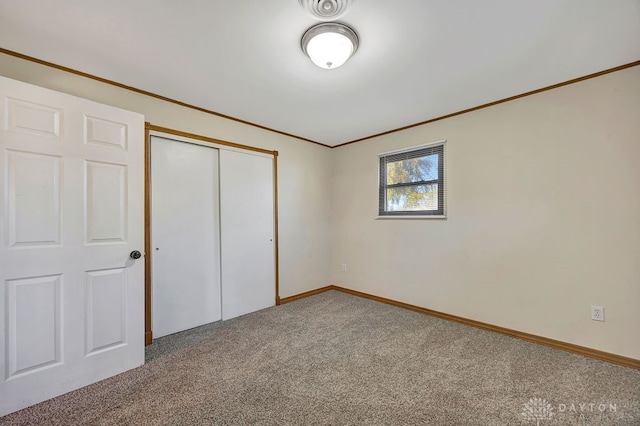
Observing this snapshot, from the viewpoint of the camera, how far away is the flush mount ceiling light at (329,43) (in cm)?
170

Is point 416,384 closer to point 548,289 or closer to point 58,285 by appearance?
point 548,289

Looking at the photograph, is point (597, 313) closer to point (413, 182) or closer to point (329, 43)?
point (413, 182)

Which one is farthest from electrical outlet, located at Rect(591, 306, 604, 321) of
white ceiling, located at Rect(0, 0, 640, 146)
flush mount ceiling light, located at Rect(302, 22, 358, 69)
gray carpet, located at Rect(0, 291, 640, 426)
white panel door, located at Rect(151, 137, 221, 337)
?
white panel door, located at Rect(151, 137, 221, 337)

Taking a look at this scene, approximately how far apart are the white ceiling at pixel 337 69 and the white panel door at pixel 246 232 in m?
0.84

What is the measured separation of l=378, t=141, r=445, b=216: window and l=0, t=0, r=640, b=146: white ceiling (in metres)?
0.79

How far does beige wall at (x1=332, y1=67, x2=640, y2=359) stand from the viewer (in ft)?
7.07

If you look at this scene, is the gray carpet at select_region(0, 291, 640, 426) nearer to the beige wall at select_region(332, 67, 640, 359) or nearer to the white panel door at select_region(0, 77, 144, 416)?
the white panel door at select_region(0, 77, 144, 416)

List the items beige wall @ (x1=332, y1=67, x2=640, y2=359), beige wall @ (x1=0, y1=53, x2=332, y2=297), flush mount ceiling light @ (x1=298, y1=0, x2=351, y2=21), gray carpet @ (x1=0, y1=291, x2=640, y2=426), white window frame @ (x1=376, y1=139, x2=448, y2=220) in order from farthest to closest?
white window frame @ (x1=376, y1=139, x2=448, y2=220) < beige wall @ (x1=0, y1=53, x2=332, y2=297) < beige wall @ (x1=332, y1=67, x2=640, y2=359) < gray carpet @ (x1=0, y1=291, x2=640, y2=426) < flush mount ceiling light @ (x1=298, y1=0, x2=351, y2=21)

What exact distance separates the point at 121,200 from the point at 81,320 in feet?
2.94

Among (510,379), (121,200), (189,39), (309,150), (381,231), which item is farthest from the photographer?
(309,150)

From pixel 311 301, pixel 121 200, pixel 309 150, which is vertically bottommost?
pixel 311 301

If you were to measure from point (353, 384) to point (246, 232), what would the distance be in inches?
84.0

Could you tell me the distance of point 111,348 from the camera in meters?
2.02

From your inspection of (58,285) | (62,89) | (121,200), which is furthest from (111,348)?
(62,89)
